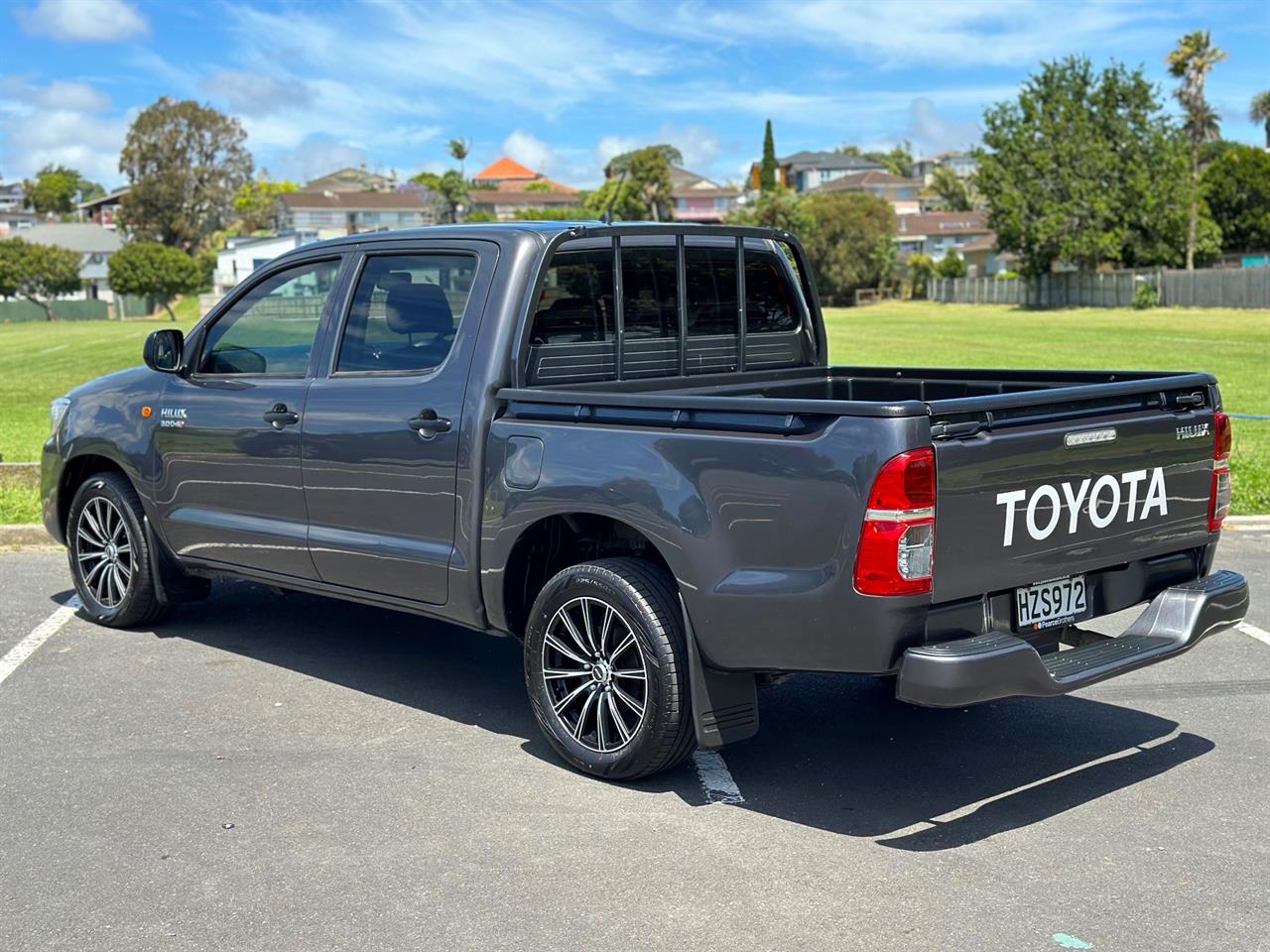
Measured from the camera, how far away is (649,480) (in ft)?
15.9

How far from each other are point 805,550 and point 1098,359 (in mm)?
29089

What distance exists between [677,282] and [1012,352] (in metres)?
30.6

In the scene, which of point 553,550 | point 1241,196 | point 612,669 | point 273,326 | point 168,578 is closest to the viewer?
point 612,669

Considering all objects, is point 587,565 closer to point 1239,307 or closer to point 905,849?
point 905,849

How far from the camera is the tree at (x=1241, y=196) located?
77000mm

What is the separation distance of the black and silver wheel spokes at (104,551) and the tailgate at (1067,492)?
4.35 metres

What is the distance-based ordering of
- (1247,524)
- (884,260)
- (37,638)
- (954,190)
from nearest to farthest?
1. (37,638)
2. (1247,524)
3. (884,260)
4. (954,190)

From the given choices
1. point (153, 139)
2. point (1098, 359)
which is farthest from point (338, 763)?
point (153, 139)

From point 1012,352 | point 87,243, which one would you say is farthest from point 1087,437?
point 87,243

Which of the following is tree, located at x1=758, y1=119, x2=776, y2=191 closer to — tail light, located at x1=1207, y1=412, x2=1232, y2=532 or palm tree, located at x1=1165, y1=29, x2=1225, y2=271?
palm tree, located at x1=1165, y1=29, x2=1225, y2=271

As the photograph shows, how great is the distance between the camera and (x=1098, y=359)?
31.9m

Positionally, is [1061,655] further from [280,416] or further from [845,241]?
[845,241]

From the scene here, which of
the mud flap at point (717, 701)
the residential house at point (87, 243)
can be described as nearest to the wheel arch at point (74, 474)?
the mud flap at point (717, 701)

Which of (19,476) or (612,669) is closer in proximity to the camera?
(612,669)
